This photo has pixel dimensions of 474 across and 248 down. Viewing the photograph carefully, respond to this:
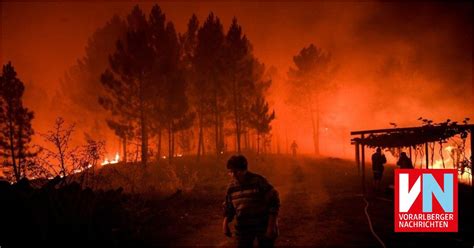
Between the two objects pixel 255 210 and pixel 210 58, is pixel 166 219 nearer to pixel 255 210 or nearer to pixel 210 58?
pixel 255 210

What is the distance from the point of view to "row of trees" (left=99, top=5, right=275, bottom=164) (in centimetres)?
2438

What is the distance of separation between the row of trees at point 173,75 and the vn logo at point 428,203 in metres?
19.4

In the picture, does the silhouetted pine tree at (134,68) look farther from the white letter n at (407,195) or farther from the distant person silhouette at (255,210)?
the distant person silhouette at (255,210)

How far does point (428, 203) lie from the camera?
28.7 ft

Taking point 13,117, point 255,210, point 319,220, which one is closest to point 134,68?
point 13,117

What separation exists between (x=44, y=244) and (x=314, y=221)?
7348 mm

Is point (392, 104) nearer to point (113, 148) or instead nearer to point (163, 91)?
point (163, 91)

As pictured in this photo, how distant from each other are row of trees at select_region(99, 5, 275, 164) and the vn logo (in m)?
19.4

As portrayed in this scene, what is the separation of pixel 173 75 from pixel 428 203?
21.8m

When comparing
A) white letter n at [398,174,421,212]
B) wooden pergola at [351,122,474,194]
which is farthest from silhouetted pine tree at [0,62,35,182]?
white letter n at [398,174,421,212]

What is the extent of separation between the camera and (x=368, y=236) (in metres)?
8.24

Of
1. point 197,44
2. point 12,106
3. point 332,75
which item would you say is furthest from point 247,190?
point 332,75

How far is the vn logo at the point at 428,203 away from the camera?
8.51 metres

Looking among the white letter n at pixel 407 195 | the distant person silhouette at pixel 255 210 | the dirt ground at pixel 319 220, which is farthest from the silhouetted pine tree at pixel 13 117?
the white letter n at pixel 407 195
